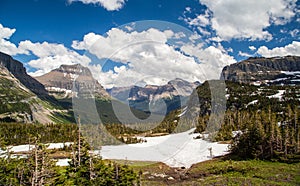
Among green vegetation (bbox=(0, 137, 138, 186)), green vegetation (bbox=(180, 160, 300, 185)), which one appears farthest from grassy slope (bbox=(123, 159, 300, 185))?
green vegetation (bbox=(0, 137, 138, 186))

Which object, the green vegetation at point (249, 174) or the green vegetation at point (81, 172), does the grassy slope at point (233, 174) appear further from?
the green vegetation at point (81, 172)

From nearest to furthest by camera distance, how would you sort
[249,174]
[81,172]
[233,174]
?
[81,172] < [249,174] < [233,174]

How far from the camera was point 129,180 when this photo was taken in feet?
99.8

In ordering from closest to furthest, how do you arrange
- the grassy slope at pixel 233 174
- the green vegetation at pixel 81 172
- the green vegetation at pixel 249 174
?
the green vegetation at pixel 81 172 < the green vegetation at pixel 249 174 < the grassy slope at pixel 233 174

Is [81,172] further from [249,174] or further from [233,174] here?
[249,174]

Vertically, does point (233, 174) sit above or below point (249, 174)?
below

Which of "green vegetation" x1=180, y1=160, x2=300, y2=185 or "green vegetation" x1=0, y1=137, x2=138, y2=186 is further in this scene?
"green vegetation" x1=180, y1=160, x2=300, y2=185

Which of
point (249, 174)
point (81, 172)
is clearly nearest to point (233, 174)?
point (249, 174)

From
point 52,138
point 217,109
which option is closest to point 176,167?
point 52,138

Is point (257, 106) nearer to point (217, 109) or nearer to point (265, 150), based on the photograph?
point (217, 109)

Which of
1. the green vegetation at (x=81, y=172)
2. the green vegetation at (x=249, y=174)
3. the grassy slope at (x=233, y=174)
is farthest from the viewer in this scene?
the grassy slope at (x=233, y=174)

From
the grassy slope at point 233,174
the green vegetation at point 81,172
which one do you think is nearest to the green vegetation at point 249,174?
the grassy slope at point 233,174

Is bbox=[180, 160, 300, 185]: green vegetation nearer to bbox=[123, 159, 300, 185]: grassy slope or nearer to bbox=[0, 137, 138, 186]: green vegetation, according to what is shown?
bbox=[123, 159, 300, 185]: grassy slope

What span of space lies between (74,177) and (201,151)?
59026 millimetres
